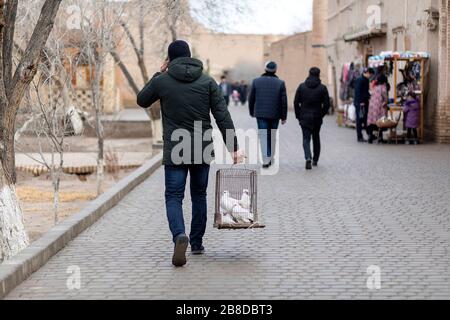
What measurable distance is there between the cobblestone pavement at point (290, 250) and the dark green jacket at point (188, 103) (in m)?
0.96

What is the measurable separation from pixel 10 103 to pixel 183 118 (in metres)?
1.96

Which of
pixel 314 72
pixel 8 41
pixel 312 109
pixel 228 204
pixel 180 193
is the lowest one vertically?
pixel 228 204

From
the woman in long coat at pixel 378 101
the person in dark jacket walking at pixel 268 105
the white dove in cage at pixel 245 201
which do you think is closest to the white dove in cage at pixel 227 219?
the white dove in cage at pixel 245 201

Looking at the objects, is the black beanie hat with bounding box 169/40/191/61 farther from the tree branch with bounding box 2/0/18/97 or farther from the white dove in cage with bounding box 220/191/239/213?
the tree branch with bounding box 2/0/18/97

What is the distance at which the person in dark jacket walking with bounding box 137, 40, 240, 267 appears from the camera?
26.5 ft

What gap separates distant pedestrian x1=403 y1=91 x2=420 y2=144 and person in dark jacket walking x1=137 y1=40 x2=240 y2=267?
1369 cm

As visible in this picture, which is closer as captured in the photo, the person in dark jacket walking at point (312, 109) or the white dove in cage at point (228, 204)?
the white dove in cage at point (228, 204)

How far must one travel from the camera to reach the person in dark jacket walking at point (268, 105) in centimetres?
1584

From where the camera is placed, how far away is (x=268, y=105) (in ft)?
52.0

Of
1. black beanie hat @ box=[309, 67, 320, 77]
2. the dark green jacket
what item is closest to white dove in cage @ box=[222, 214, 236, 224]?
the dark green jacket

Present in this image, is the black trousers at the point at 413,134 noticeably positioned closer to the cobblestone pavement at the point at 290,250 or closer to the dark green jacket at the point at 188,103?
the cobblestone pavement at the point at 290,250

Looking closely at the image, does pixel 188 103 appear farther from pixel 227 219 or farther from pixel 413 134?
pixel 413 134

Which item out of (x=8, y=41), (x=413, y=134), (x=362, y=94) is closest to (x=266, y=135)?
(x=362, y=94)
